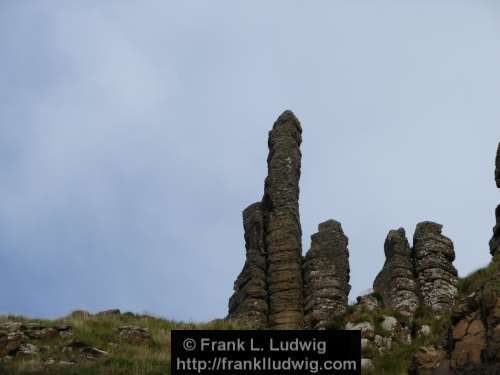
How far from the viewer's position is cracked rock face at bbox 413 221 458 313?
163 feet

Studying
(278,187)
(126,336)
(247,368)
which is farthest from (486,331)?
(278,187)

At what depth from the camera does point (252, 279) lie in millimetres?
60688

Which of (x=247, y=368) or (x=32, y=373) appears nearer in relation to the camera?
(x=247, y=368)

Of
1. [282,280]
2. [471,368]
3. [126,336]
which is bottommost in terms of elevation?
[471,368]

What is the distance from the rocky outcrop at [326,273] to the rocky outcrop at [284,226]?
115 cm

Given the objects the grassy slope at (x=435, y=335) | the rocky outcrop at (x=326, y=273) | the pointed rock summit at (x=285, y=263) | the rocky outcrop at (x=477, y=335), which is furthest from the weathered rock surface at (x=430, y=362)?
the rocky outcrop at (x=326, y=273)

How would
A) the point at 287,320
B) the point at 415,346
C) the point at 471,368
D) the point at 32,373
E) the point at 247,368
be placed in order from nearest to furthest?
the point at 471,368
the point at 247,368
the point at 32,373
the point at 415,346
the point at 287,320

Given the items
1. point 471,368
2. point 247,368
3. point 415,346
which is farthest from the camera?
point 415,346

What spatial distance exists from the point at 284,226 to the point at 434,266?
1527 cm

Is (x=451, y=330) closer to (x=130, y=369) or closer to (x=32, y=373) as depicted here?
(x=130, y=369)

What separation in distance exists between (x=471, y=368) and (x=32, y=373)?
653 inches

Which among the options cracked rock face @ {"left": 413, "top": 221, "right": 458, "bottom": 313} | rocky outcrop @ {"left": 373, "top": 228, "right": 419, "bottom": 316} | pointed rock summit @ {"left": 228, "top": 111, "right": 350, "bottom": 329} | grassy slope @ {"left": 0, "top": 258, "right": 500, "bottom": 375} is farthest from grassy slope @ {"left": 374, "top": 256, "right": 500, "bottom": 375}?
pointed rock summit @ {"left": 228, "top": 111, "right": 350, "bottom": 329}

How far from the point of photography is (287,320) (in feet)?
191

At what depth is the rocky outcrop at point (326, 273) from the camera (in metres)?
56.8
